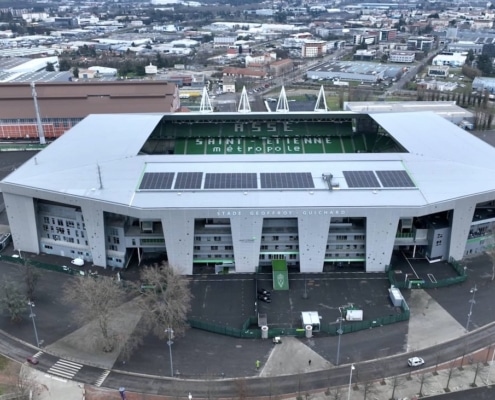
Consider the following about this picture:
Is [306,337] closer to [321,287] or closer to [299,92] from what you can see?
[321,287]

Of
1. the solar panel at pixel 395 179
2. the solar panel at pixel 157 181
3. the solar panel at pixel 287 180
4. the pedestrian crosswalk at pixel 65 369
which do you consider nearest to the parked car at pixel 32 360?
the pedestrian crosswalk at pixel 65 369

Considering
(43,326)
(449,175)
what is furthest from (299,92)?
(43,326)

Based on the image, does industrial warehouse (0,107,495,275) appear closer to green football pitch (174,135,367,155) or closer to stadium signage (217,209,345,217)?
stadium signage (217,209,345,217)

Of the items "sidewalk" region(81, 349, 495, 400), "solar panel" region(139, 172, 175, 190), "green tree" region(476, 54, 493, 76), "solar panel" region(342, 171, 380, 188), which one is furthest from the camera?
"green tree" region(476, 54, 493, 76)

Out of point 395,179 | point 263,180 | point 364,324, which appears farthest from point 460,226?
point 263,180

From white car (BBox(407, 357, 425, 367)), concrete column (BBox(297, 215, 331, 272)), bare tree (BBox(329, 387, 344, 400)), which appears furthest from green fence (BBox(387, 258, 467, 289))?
bare tree (BBox(329, 387, 344, 400))

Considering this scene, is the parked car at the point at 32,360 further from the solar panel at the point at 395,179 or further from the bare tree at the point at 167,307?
the solar panel at the point at 395,179
